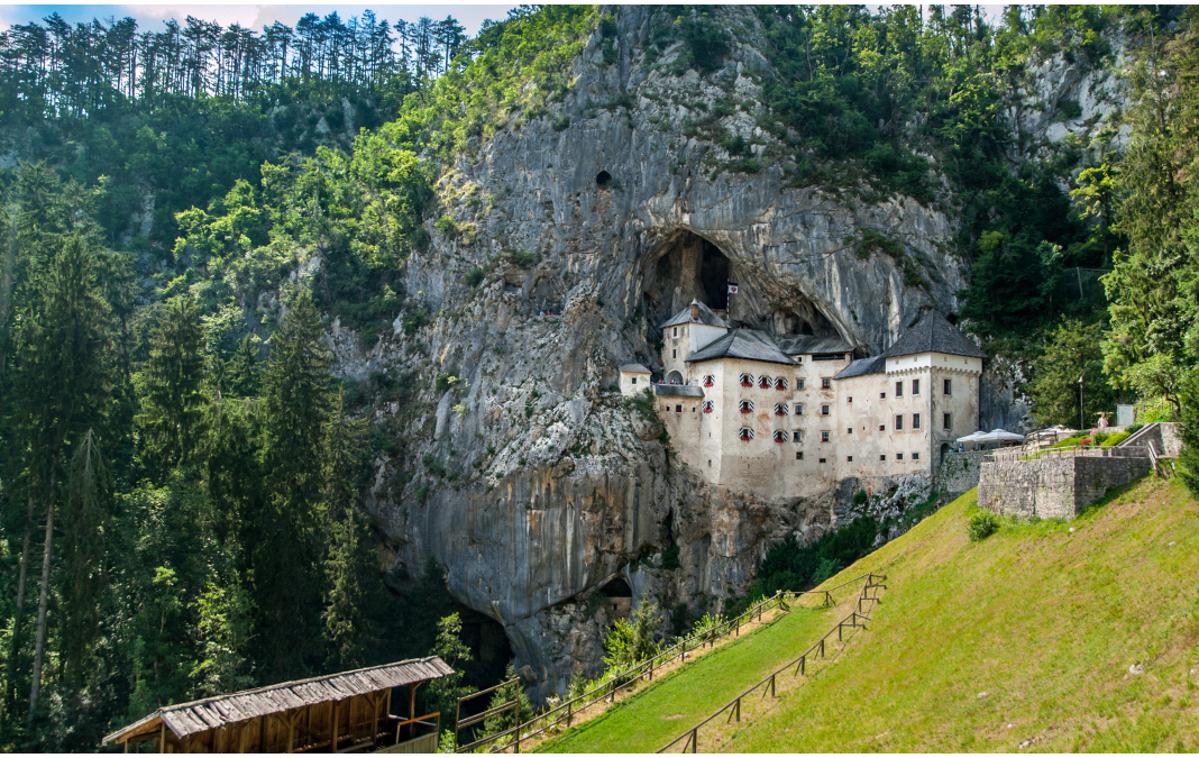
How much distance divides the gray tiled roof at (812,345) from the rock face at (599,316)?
111 cm

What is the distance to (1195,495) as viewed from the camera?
32.5 meters

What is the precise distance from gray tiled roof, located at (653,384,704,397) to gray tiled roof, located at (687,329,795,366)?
1.82 m

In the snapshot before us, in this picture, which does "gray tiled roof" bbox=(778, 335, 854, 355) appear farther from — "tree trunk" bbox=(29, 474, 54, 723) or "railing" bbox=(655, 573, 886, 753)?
"tree trunk" bbox=(29, 474, 54, 723)

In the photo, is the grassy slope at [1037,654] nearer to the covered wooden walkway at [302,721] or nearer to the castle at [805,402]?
the covered wooden walkway at [302,721]

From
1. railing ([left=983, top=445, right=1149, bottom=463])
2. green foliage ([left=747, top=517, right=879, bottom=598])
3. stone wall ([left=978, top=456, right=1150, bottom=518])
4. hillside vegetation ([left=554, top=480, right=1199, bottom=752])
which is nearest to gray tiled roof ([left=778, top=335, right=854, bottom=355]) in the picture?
green foliage ([left=747, top=517, right=879, bottom=598])

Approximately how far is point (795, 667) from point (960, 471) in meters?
27.6

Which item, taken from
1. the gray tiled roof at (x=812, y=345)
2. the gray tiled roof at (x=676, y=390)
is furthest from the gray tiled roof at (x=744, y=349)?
the gray tiled roof at (x=676, y=390)

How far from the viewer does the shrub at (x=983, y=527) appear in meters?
41.1

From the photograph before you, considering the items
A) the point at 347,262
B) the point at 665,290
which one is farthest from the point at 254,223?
the point at 665,290

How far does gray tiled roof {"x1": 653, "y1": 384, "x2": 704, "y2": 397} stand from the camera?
233ft

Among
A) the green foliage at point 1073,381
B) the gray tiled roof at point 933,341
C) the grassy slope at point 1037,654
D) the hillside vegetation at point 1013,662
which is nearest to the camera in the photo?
the grassy slope at point 1037,654

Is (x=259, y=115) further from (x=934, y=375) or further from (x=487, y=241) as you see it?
(x=934, y=375)

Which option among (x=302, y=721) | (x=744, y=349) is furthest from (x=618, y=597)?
(x=302, y=721)

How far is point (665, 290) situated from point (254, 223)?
39889 mm
